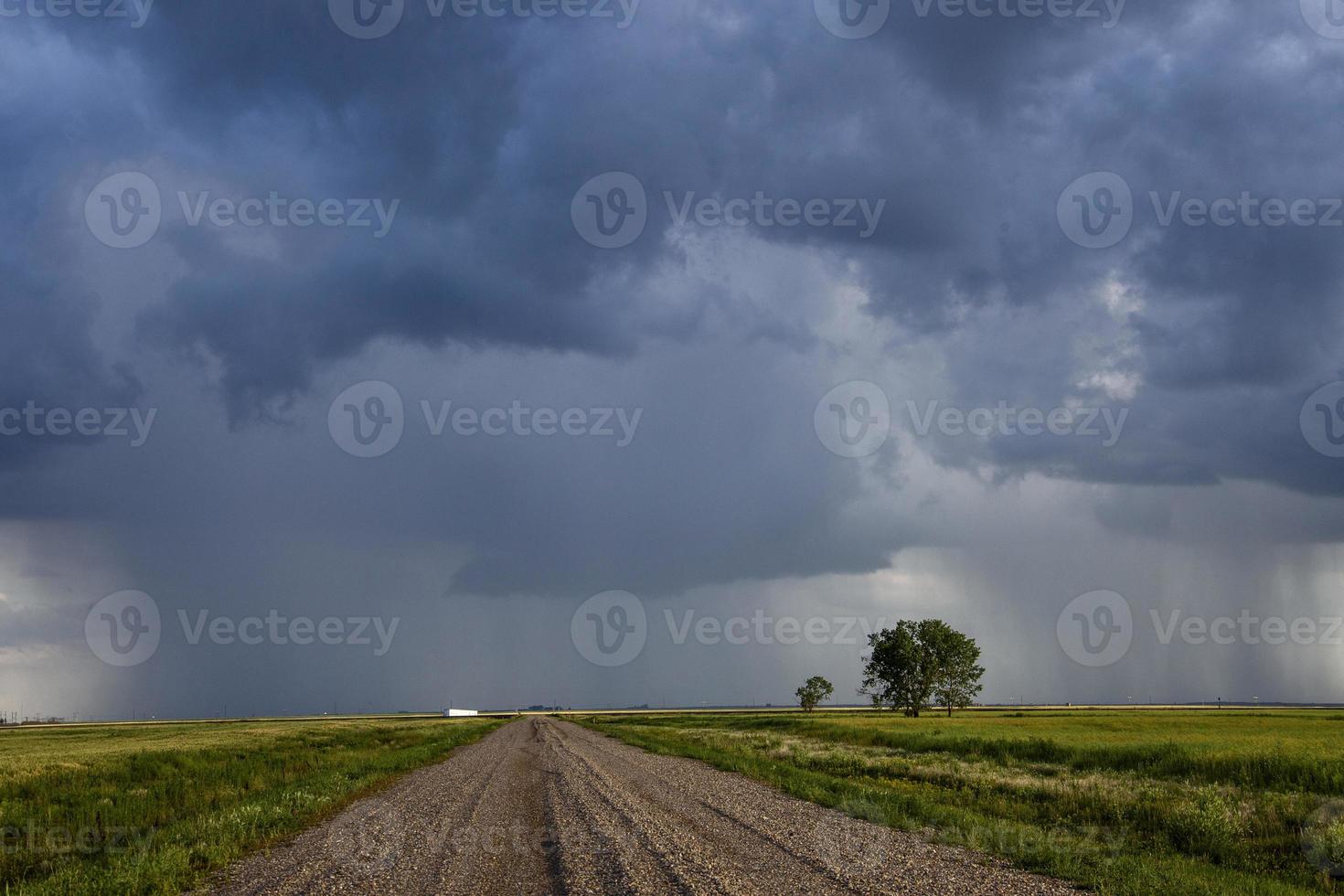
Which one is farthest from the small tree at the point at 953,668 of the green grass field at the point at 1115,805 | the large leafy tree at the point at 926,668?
the green grass field at the point at 1115,805

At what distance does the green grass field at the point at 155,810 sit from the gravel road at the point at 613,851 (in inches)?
48.1

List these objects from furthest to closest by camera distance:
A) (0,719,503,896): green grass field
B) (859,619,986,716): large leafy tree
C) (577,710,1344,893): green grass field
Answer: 1. (859,619,986,716): large leafy tree
2. (577,710,1344,893): green grass field
3. (0,719,503,896): green grass field

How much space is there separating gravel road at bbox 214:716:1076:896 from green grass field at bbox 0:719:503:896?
122 cm

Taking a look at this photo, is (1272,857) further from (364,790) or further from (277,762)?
(277,762)

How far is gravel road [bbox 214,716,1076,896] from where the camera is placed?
13.1 meters

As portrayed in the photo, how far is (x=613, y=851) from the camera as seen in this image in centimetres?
1522

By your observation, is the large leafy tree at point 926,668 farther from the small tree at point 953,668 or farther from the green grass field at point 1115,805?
the green grass field at point 1115,805

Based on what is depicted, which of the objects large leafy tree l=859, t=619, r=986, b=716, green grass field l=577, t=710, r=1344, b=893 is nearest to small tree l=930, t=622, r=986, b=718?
large leafy tree l=859, t=619, r=986, b=716

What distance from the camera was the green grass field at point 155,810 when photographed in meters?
14.9

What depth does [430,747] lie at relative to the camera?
173 feet

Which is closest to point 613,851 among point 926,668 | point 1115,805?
point 1115,805

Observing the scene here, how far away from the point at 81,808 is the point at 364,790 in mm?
8446

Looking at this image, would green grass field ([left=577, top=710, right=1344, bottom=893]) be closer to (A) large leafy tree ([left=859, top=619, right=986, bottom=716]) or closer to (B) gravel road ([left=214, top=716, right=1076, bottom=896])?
(B) gravel road ([left=214, top=716, right=1076, bottom=896])

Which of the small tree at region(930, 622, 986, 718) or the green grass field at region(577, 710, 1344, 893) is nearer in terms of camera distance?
the green grass field at region(577, 710, 1344, 893)
